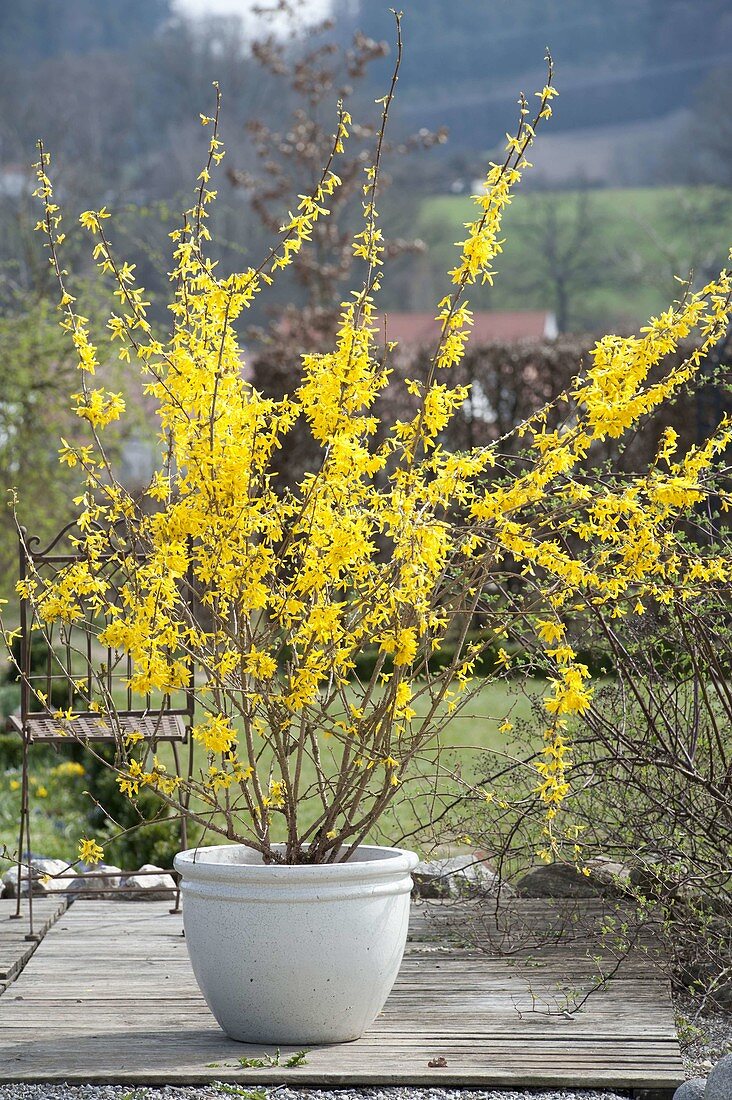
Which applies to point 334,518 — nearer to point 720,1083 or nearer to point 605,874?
point 720,1083

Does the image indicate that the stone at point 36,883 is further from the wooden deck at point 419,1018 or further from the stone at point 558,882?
the stone at point 558,882

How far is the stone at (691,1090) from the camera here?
2.53 meters

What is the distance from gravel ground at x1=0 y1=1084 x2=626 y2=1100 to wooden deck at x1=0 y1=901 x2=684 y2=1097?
0.07 ft

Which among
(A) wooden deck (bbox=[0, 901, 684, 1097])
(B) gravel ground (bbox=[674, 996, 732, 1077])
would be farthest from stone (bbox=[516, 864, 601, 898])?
(B) gravel ground (bbox=[674, 996, 732, 1077])

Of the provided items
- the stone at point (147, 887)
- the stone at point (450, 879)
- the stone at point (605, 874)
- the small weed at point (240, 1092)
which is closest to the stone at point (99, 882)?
the stone at point (147, 887)

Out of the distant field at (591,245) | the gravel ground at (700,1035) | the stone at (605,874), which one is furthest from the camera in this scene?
the distant field at (591,245)

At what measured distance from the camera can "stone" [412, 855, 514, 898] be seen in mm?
3916

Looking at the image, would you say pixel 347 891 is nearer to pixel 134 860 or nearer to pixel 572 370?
pixel 134 860

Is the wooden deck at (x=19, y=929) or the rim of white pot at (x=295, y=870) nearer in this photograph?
the rim of white pot at (x=295, y=870)

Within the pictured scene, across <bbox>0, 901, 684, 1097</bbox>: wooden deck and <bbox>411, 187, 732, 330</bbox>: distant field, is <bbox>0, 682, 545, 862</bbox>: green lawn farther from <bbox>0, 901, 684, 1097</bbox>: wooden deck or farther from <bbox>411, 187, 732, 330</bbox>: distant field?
<bbox>411, 187, 732, 330</bbox>: distant field

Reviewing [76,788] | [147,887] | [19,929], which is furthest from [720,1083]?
[76,788]

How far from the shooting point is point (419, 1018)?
3064 millimetres

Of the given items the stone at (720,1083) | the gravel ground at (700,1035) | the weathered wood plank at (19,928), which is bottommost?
the gravel ground at (700,1035)

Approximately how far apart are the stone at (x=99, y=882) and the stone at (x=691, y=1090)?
2091 millimetres
